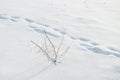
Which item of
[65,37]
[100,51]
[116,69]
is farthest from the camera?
[65,37]

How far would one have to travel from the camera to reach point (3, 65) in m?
2.49

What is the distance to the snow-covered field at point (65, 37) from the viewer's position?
2402 millimetres

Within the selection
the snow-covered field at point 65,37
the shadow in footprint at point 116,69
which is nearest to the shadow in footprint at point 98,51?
the snow-covered field at point 65,37

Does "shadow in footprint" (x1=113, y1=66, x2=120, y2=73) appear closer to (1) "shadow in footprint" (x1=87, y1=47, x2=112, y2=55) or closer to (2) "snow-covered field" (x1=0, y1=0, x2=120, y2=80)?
(2) "snow-covered field" (x1=0, y1=0, x2=120, y2=80)

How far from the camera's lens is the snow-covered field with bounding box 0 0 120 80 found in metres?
2.40

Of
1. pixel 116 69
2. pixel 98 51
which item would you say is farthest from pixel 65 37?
pixel 116 69

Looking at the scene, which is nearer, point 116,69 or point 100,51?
point 116,69

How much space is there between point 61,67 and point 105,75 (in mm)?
427

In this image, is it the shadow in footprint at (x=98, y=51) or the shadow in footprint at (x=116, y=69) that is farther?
the shadow in footprint at (x=98, y=51)

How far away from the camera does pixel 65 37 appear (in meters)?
3.17

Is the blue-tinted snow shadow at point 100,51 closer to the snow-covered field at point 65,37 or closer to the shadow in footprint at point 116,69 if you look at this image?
the snow-covered field at point 65,37

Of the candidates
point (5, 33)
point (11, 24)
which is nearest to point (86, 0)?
point (11, 24)

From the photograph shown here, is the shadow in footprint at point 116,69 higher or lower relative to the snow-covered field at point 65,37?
higher

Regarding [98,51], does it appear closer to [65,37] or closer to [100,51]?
[100,51]
